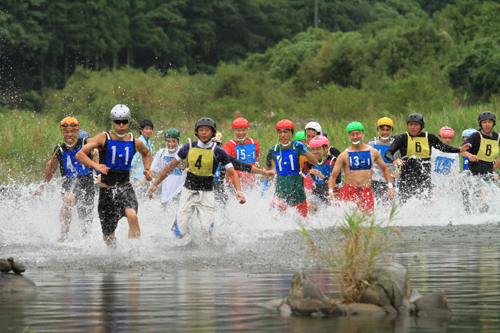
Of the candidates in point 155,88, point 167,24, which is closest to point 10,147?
point 155,88

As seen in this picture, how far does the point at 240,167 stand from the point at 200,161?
979 millimetres

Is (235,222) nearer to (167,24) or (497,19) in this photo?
(497,19)

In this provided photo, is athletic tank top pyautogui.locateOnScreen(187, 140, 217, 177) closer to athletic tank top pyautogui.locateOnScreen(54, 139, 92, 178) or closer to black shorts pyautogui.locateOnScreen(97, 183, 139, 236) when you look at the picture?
black shorts pyautogui.locateOnScreen(97, 183, 139, 236)

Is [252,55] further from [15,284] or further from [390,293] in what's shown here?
[390,293]

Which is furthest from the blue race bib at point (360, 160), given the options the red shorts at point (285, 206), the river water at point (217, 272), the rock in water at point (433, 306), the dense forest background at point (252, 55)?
the dense forest background at point (252, 55)

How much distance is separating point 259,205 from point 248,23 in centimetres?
6579

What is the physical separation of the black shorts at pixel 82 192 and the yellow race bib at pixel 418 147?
228 inches

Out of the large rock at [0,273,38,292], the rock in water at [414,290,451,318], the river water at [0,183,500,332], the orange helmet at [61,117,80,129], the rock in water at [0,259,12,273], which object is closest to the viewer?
the river water at [0,183,500,332]

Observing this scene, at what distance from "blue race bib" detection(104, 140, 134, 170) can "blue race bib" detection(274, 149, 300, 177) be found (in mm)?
3554

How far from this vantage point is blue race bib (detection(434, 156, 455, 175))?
50.5 ft

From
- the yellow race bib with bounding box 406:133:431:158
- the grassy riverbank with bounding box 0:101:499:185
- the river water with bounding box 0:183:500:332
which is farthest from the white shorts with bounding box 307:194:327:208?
the grassy riverbank with bounding box 0:101:499:185

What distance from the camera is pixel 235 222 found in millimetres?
13961

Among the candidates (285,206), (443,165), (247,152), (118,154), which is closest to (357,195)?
(285,206)

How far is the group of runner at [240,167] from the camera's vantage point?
1029 cm
